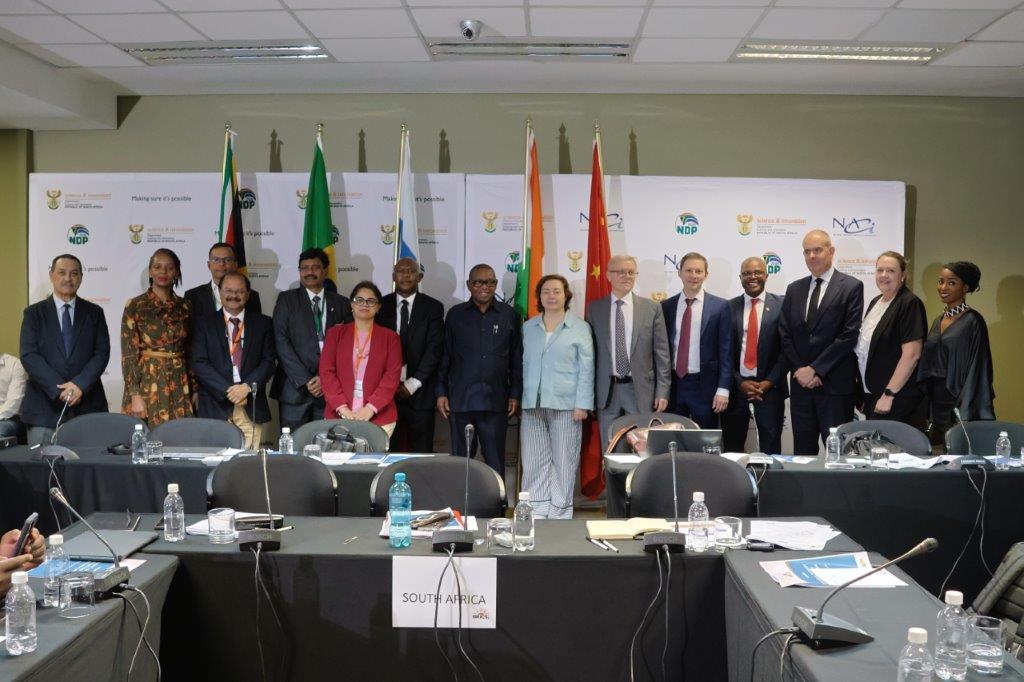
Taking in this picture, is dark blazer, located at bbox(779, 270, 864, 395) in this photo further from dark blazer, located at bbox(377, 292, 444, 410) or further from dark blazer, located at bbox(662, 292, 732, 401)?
dark blazer, located at bbox(377, 292, 444, 410)

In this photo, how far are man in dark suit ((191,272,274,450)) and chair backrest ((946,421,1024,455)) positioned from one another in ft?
13.9

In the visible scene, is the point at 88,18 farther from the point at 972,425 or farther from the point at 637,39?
the point at 972,425

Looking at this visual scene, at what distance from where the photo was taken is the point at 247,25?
18.1ft

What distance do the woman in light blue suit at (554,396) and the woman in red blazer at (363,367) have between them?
0.90 metres

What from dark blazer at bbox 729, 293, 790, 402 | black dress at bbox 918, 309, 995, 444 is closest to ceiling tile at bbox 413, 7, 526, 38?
dark blazer at bbox 729, 293, 790, 402

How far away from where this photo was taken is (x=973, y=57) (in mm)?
6035

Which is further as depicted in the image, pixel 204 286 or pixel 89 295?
pixel 89 295

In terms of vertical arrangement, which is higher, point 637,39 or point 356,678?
point 637,39

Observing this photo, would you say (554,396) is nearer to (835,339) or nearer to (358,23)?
(835,339)

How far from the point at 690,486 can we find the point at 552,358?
2402 mm

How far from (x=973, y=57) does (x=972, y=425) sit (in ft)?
8.70

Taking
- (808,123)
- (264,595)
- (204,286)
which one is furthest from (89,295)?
(808,123)

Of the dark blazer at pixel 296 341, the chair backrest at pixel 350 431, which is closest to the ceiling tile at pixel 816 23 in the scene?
the chair backrest at pixel 350 431

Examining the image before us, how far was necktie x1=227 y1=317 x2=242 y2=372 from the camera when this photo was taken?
20.0ft
